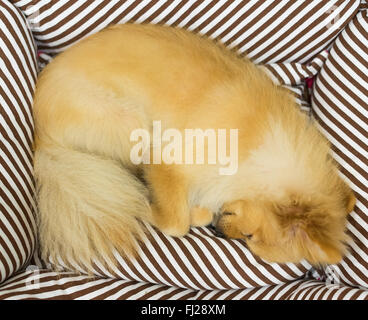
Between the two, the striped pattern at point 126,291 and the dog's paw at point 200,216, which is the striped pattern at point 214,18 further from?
the striped pattern at point 126,291

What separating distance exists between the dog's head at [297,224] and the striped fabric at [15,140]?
2.60 ft

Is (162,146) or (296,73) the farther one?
(296,73)

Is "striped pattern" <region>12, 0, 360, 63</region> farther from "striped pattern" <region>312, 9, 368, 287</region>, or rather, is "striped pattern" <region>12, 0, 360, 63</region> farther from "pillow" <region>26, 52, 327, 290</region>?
"pillow" <region>26, 52, 327, 290</region>

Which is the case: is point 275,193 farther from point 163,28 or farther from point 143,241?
point 163,28

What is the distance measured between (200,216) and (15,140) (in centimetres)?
80

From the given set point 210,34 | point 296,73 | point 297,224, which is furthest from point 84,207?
point 296,73

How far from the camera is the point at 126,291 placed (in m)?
1.72

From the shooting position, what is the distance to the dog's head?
1.52m

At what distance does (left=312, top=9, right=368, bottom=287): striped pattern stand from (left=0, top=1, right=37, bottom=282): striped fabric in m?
1.24

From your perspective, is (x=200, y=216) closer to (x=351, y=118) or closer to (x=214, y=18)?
(x=351, y=118)

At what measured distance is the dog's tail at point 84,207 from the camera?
1.67 metres

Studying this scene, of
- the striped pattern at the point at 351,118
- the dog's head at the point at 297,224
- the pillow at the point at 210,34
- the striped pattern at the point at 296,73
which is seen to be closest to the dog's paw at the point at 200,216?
the pillow at the point at 210,34

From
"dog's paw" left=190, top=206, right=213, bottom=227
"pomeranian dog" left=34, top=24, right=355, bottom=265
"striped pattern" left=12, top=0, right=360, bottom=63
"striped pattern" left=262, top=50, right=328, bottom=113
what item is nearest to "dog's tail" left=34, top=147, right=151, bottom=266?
"pomeranian dog" left=34, top=24, right=355, bottom=265

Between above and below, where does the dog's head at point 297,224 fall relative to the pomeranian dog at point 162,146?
below
